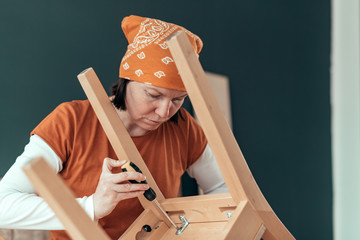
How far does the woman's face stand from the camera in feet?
3.43

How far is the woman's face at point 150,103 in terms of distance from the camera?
1047 mm

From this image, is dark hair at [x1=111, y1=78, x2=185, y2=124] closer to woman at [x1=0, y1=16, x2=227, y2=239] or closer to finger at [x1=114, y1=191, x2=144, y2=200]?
woman at [x1=0, y1=16, x2=227, y2=239]

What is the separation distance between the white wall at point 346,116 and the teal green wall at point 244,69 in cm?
7

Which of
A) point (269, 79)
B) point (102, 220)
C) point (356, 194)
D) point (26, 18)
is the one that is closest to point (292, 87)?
point (269, 79)

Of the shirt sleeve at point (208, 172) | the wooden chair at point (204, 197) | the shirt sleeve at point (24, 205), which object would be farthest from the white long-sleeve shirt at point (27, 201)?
the shirt sleeve at point (208, 172)

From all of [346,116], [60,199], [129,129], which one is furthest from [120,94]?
[346,116]

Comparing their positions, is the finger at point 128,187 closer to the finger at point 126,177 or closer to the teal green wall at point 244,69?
the finger at point 126,177

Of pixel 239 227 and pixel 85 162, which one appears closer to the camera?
pixel 239 227

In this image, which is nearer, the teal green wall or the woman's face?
the woman's face

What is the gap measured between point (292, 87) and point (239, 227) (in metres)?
2.48

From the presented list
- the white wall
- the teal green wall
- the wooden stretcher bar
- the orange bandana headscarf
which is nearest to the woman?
the orange bandana headscarf

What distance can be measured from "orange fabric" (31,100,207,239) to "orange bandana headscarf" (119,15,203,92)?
0.18 m

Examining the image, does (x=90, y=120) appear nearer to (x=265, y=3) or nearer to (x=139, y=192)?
(x=139, y=192)

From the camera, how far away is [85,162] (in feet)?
3.56
